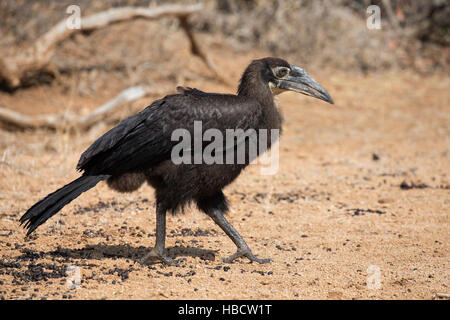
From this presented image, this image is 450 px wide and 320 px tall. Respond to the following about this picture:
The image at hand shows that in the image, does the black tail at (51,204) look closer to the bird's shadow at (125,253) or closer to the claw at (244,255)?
the bird's shadow at (125,253)

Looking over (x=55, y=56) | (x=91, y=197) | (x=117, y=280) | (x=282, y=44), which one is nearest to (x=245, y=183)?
(x=91, y=197)

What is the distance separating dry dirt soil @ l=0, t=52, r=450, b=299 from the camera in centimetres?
386

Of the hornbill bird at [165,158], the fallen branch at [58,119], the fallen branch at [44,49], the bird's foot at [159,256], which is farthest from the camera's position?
the fallen branch at [44,49]

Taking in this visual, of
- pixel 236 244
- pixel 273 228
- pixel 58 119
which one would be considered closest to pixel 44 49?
pixel 58 119

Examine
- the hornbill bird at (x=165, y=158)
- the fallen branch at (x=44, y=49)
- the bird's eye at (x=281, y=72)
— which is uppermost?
the fallen branch at (x=44, y=49)

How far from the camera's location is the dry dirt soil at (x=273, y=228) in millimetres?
3855

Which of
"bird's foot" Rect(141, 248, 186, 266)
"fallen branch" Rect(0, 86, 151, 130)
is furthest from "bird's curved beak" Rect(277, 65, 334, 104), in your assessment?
"fallen branch" Rect(0, 86, 151, 130)

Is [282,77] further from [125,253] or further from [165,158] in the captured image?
[125,253]

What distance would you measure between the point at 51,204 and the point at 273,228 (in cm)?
212

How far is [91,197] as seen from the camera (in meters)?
6.23

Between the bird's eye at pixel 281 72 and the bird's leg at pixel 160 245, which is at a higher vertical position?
the bird's eye at pixel 281 72

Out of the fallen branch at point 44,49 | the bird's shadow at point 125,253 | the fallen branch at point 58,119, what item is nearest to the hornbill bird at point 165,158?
the bird's shadow at point 125,253

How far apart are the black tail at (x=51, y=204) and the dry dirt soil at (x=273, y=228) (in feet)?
1.16
